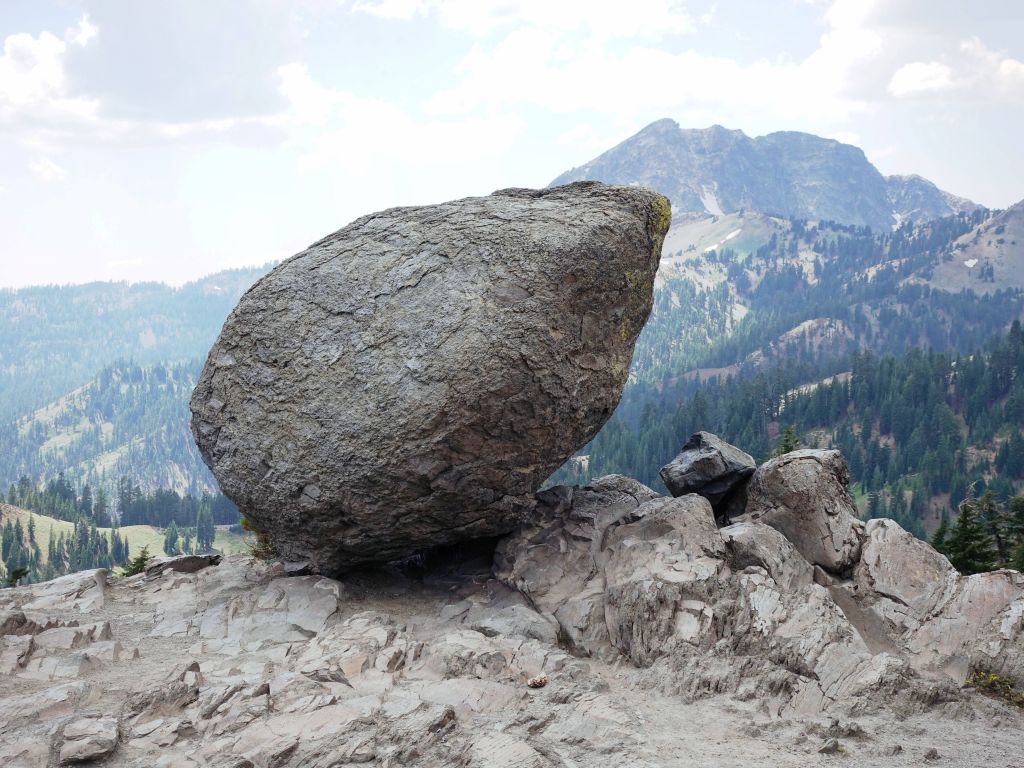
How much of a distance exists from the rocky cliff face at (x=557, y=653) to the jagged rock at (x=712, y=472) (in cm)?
136

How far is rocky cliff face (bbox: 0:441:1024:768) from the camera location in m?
13.6

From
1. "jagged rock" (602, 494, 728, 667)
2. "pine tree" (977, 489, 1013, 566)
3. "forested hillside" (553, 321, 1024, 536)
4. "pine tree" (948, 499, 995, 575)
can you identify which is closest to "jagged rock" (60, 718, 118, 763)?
"jagged rock" (602, 494, 728, 667)

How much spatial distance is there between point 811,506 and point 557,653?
921 centimetres

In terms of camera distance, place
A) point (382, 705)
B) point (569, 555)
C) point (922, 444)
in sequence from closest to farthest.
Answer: point (382, 705) < point (569, 555) < point (922, 444)

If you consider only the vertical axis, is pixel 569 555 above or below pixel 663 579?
above

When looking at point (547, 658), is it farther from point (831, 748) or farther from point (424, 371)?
point (424, 371)

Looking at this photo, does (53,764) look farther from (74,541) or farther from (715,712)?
(74,541)

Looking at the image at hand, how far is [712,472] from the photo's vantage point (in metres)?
25.2

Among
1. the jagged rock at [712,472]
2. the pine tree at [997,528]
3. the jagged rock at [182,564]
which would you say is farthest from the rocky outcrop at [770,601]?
the pine tree at [997,528]

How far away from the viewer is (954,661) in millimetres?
17062

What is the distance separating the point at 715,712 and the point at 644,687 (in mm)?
1618

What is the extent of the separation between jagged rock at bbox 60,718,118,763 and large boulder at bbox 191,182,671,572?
23.3 feet

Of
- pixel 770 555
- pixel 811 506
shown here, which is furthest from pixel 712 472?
pixel 770 555

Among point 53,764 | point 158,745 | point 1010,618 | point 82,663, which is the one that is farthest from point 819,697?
point 82,663
